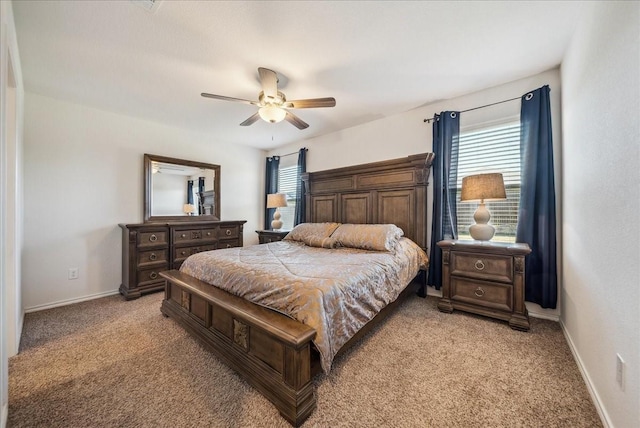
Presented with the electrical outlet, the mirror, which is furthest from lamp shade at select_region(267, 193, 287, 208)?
the electrical outlet

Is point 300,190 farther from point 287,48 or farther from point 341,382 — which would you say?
point 341,382

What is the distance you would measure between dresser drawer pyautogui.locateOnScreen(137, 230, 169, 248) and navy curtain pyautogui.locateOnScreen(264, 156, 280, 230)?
2097 mm

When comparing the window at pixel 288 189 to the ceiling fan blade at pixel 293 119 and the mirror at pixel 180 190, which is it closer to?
the mirror at pixel 180 190

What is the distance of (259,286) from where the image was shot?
170cm

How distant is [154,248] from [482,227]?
13.8 feet

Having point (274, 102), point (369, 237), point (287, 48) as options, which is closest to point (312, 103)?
point (274, 102)

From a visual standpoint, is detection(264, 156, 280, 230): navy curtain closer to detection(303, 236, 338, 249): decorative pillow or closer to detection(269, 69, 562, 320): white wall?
detection(269, 69, 562, 320): white wall

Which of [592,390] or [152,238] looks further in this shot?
[152,238]

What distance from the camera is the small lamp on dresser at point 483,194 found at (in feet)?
7.87

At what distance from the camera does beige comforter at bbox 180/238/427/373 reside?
1465mm

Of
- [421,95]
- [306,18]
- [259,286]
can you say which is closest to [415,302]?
[259,286]

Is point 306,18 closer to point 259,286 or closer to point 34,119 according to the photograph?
point 259,286

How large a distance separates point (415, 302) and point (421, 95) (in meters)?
2.58

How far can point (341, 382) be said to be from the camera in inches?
61.5
